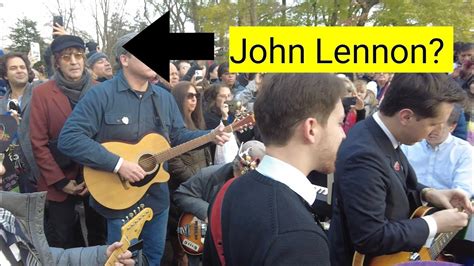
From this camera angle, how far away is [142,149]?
307 cm

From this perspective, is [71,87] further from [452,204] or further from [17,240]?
[452,204]

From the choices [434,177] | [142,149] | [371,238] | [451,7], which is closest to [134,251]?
[142,149]

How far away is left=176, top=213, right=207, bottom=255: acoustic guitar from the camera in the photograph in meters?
3.35

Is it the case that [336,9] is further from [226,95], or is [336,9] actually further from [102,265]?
[102,265]

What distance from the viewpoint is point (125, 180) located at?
296cm

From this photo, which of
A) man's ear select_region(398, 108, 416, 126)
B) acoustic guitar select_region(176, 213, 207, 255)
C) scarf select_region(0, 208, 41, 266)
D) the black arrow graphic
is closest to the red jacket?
the black arrow graphic

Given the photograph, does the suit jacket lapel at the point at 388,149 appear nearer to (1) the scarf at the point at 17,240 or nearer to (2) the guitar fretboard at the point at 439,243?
(2) the guitar fretboard at the point at 439,243

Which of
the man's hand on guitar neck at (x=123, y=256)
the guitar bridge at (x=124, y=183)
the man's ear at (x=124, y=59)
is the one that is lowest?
the man's hand on guitar neck at (x=123, y=256)

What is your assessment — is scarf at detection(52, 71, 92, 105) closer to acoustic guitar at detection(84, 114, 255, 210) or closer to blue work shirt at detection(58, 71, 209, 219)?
blue work shirt at detection(58, 71, 209, 219)

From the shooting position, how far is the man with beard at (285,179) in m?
1.12

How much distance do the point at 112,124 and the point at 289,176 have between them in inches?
76.5

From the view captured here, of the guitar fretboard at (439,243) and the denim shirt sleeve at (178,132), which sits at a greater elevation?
the denim shirt sleeve at (178,132)

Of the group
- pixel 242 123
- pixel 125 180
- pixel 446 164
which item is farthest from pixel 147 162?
pixel 446 164

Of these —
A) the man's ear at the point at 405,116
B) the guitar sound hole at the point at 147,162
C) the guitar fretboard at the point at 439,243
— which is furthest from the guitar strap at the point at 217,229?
the guitar sound hole at the point at 147,162
